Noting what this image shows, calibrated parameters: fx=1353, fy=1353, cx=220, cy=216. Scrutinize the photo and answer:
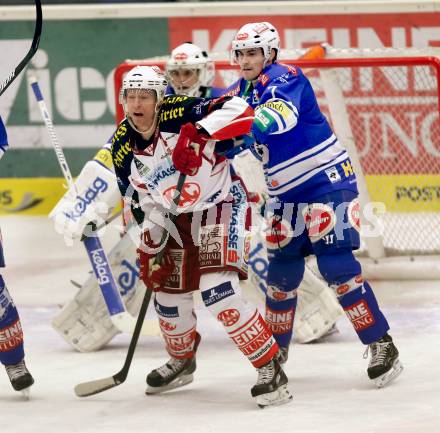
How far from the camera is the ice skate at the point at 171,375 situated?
16.0 feet

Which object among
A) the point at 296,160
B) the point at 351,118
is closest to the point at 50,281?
the point at 351,118

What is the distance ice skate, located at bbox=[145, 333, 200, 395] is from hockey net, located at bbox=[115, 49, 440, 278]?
1.95 metres

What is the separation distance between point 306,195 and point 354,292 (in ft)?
1.29

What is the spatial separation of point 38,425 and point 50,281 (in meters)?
2.41

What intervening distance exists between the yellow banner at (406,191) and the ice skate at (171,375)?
93.6 inches

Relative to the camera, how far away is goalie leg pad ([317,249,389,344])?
476 centimetres

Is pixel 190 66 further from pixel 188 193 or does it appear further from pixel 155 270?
pixel 155 270

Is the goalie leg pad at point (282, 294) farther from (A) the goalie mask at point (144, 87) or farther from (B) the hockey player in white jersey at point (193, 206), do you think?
(A) the goalie mask at point (144, 87)

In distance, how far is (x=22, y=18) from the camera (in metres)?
7.70

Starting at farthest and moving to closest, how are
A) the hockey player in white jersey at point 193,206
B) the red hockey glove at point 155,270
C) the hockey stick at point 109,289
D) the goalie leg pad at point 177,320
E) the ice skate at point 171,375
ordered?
the hockey stick at point 109,289 → the ice skate at point 171,375 → the goalie leg pad at point 177,320 → the red hockey glove at point 155,270 → the hockey player in white jersey at point 193,206

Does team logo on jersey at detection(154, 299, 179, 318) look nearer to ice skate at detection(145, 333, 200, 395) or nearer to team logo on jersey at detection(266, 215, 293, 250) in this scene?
ice skate at detection(145, 333, 200, 395)

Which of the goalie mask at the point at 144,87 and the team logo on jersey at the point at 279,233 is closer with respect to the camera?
the goalie mask at the point at 144,87

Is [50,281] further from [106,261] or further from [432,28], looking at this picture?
[432,28]

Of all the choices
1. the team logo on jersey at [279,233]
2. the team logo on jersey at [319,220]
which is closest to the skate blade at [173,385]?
the team logo on jersey at [279,233]
